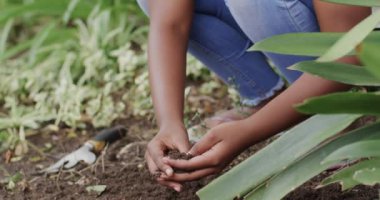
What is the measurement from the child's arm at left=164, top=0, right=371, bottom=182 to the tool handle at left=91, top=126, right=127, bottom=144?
0.83m

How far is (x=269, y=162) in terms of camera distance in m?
1.44

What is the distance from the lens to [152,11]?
6.31 feet

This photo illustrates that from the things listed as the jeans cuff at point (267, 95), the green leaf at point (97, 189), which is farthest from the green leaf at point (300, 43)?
the jeans cuff at point (267, 95)

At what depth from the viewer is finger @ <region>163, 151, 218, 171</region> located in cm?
157

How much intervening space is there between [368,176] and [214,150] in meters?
0.38

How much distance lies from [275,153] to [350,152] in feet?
0.66

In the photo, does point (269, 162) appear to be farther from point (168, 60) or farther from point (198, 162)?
point (168, 60)

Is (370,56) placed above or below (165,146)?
above

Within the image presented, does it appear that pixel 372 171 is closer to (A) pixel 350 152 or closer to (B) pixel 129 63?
(A) pixel 350 152

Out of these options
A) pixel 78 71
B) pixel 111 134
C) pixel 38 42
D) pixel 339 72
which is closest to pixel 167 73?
pixel 339 72

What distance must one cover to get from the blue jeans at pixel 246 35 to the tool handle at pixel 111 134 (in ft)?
1.32

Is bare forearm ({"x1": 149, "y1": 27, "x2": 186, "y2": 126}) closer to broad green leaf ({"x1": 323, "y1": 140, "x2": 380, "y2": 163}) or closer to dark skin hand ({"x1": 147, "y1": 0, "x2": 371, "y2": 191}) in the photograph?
dark skin hand ({"x1": 147, "y1": 0, "x2": 371, "y2": 191})

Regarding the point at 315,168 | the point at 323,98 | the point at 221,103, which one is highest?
the point at 323,98

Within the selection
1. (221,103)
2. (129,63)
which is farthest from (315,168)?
(129,63)
